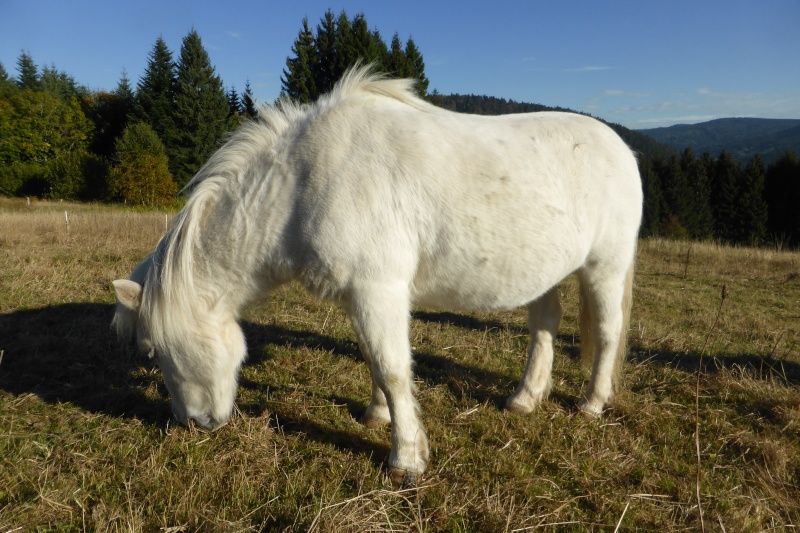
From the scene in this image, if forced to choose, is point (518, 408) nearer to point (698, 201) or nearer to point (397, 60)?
point (397, 60)

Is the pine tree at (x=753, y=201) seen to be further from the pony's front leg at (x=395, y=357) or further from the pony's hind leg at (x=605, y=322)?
the pony's front leg at (x=395, y=357)

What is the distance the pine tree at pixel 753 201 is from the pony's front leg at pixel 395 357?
195 feet

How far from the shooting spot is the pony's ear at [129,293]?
272 centimetres

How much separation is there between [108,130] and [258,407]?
5838 centimetres

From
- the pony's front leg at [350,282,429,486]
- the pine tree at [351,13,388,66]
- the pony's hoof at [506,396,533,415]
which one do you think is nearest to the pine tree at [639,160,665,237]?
the pine tree at [351,13,388,66]

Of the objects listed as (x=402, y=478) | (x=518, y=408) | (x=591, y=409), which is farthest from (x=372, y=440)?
(x=591, y=409)

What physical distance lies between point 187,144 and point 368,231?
47450 millimetres

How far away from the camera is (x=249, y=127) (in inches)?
114

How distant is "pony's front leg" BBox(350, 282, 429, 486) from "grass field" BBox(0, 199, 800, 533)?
143 millimetres

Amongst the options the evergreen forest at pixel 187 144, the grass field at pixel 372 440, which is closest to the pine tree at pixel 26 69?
the evergreen forest at pixel 187 144

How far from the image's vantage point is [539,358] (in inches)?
150

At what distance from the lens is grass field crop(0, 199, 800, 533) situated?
242 cm

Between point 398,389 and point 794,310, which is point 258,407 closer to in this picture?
point 398,389

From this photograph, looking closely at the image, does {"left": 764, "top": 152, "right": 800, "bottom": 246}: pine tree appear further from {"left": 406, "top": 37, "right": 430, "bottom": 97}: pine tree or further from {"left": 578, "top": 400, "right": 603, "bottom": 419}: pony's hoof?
{"left": 578, "top": 400, "right": 603, "bottom": 419}: pony's hoof
